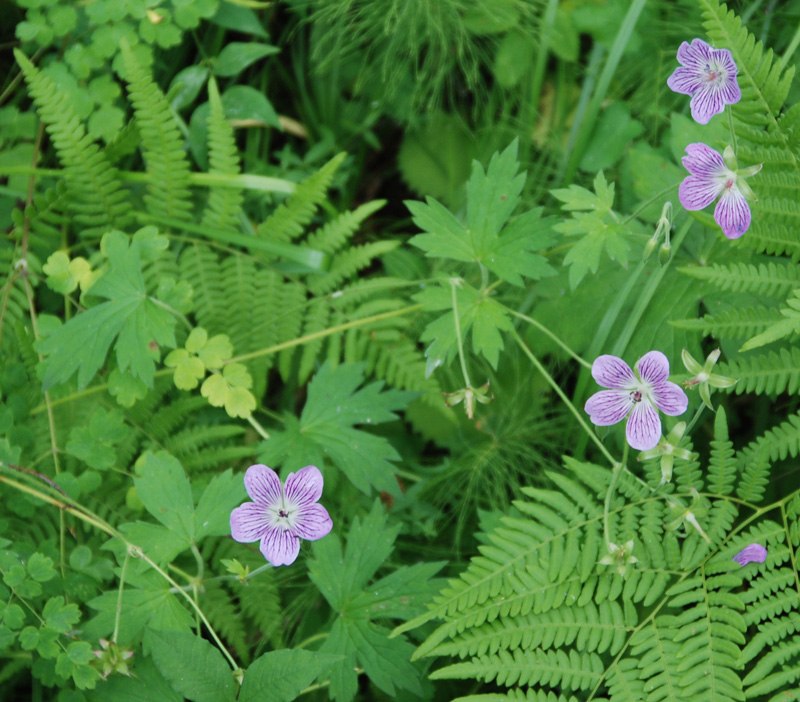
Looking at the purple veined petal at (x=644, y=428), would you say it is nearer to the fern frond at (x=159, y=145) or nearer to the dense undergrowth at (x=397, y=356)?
the dense undergrowth at (x=397, y=356)

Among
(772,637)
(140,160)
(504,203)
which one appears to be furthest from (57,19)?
(772,637)

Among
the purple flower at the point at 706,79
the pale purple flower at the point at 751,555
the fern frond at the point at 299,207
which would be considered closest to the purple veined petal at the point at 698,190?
the purple flower at the point at 706,79

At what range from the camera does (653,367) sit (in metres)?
1.70

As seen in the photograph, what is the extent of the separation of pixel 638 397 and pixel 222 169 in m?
1.74

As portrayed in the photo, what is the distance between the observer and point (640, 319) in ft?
7.61

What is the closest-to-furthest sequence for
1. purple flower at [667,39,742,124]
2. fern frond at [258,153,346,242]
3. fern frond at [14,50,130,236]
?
purple flower at [667,39,742,124], fern frond at [14,50,130,236], fern frond at [258,153,346,242]

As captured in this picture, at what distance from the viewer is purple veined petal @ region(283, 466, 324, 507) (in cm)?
179

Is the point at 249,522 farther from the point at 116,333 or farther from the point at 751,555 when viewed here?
the point at 751,555

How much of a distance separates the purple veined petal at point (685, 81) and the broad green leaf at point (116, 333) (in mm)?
1613

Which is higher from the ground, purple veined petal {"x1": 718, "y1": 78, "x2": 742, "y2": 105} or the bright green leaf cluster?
purple veined petal {"x1": 718, "y1": 78, "x2": 742, "y2": 105}

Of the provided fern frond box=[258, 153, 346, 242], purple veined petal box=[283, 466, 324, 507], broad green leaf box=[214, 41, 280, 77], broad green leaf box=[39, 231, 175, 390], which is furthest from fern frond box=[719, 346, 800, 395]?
broad green leaf box=[214, 41, 280, 77]

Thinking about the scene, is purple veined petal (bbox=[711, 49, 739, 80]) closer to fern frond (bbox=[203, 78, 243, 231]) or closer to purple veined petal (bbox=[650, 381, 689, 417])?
purple veined petal (bbox=[650, 381, 689, 417])

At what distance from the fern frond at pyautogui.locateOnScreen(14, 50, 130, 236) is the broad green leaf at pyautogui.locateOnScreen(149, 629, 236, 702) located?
1557 mm

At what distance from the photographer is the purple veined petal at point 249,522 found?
5.75 ft
